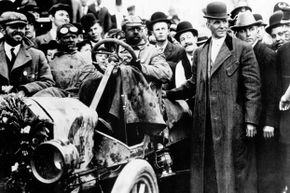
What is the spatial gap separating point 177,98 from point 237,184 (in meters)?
1.31

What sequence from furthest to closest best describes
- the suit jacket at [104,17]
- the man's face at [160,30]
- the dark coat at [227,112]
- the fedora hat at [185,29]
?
the suit jacket at [104,17], the fedora hat at [185,29], the man's face at [160,30], the dark coat at [227,112]

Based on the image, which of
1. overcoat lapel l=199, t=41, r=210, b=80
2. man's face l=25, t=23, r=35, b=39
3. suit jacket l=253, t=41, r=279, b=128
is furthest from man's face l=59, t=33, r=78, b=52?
suit jacket l=253, t=41, r=279, b=128

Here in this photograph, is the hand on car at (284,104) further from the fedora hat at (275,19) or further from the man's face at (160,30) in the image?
the man's face at (160,30)

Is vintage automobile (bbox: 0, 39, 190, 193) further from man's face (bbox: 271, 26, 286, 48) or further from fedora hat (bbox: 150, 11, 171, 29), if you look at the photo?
fedora hat (bbox: 150, 11, 171, 29)

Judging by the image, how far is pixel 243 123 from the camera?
18.8 feet

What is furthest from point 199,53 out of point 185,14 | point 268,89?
point 185,14

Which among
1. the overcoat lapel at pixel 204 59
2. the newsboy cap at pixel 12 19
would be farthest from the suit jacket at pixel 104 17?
the overcoat lapel at pixel 204 59

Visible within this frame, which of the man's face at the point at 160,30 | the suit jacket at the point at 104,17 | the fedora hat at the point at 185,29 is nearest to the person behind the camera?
the man's face at the point at 160,30

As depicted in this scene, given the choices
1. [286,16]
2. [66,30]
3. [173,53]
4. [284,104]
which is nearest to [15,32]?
[66,30]

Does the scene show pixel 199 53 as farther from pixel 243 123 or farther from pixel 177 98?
pixel 243 123

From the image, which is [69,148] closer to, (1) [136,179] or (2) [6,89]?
(1) [136,179]

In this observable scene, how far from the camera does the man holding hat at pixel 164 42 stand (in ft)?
26.0

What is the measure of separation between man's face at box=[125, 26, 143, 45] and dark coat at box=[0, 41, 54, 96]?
1151 millimetres

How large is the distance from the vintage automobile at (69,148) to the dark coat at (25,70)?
1.22 metres
